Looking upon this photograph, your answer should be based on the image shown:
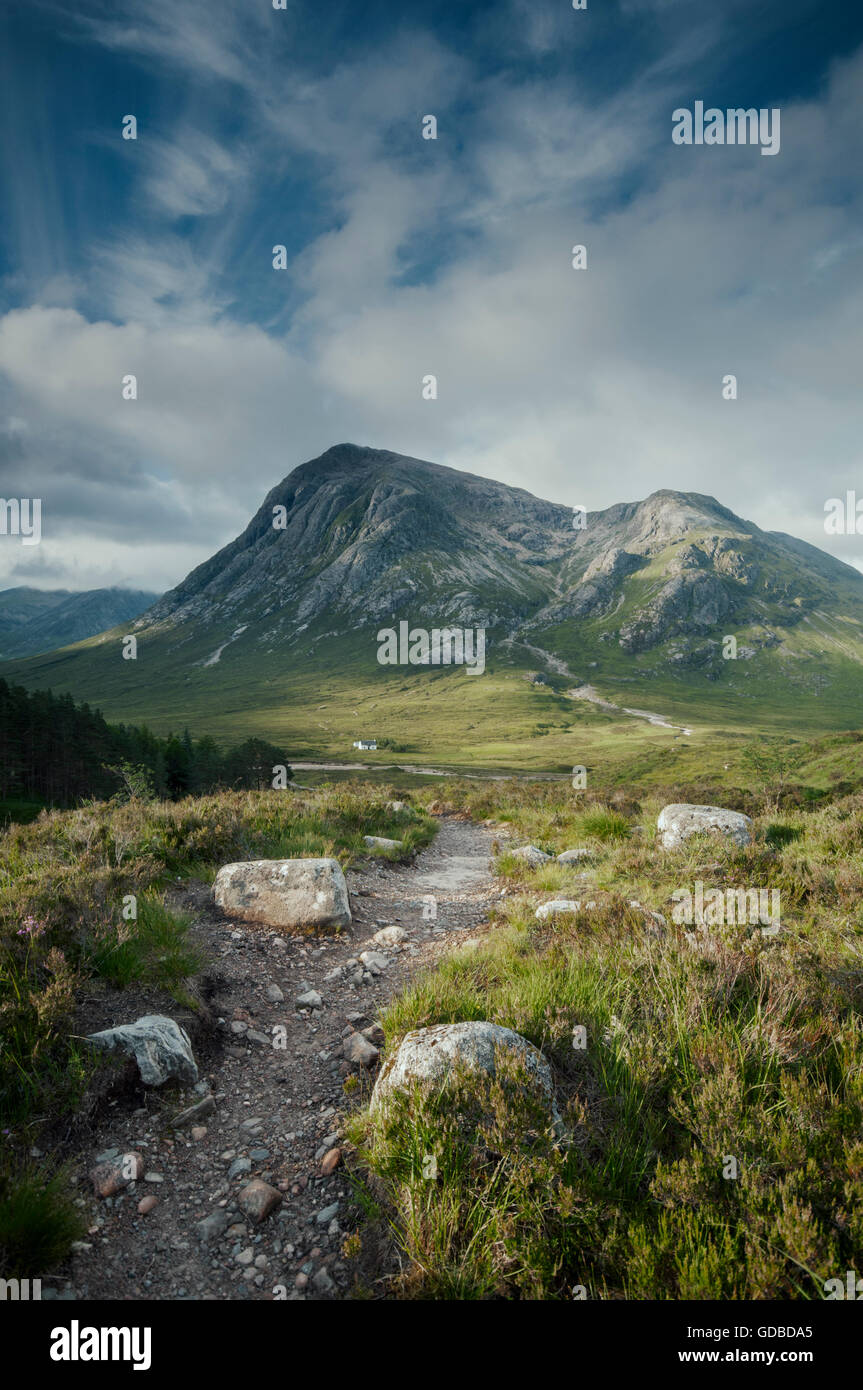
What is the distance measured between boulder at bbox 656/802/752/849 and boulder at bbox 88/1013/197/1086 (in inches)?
374

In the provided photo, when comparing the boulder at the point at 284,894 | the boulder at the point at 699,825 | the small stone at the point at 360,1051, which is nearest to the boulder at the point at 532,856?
the boulder at the point at 699,825

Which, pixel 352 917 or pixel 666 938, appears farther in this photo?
pixel 352 917

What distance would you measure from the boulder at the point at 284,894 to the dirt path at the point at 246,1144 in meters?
0.42

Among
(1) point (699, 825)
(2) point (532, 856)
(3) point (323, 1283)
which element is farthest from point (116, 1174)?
(1) point (699, 825)

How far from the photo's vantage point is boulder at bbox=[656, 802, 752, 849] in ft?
37.7

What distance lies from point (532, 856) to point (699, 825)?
3.84 metres

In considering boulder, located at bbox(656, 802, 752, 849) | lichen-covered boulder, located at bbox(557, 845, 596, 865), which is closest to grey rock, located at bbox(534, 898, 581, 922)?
lichen-covered boulder, located at bbox(557, 845, 596, 865)

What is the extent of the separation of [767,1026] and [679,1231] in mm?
1844

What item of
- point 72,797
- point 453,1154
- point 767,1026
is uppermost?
point 767,1026
